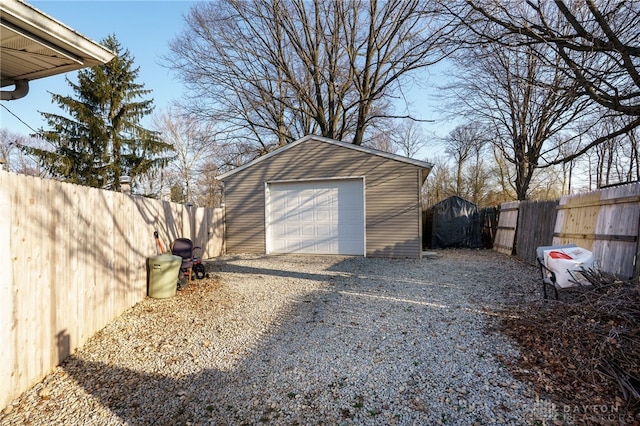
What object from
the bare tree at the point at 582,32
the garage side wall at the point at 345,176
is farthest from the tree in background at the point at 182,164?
the bare tree at the point at 582,32

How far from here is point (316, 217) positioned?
9.27 m

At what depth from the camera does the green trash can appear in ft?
15.8

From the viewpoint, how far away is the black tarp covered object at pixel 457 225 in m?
11.5

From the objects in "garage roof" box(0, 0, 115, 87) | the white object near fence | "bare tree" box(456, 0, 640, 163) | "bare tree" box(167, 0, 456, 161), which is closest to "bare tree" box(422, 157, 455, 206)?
"bare tree" box(167, 0, 456, 161)

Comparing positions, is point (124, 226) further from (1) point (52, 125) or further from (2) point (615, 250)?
(1) point (52, 125)

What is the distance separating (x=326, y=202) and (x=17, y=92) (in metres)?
7.00

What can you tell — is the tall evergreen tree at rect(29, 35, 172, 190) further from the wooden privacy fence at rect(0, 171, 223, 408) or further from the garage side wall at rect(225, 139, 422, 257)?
the wooden privacy fence at rect(0, 171, 223, 408)

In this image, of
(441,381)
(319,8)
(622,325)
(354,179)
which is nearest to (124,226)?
(441,381)

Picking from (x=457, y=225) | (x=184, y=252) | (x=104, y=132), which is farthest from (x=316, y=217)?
(x=104, y=132)

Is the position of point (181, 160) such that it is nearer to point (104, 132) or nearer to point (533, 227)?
point (104, 132)

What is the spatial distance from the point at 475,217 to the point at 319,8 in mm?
10152

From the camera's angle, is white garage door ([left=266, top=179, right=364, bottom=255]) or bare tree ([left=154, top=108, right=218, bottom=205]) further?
bare tree ([left=154, top=108, right=218, bottom=205])

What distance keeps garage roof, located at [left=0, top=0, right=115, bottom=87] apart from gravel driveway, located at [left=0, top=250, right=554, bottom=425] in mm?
2585

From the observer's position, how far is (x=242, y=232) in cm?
991
